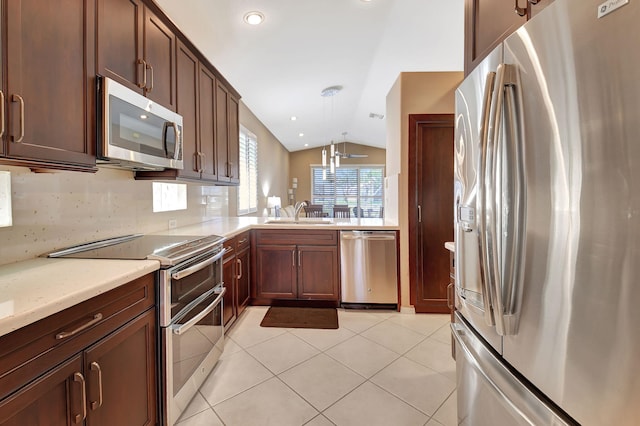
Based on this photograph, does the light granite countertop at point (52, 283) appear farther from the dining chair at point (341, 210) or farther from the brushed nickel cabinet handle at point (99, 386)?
the dining chair at point (341, 210)

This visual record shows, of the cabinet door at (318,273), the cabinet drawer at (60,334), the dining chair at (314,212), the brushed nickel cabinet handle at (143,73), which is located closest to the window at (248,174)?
the dining chair at (314,212)

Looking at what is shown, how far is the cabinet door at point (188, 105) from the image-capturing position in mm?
2104

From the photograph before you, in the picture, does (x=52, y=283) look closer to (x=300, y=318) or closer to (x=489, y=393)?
(x=489, y=393)

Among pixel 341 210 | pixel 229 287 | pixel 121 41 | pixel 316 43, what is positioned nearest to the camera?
pixel 121 41

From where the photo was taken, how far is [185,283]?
157 centimetres

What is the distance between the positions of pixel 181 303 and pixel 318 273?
172cm

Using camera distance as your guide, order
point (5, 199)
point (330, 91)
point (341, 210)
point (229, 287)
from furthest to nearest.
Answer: point (341, 210)
point (330, 91)
point (229, 287)
point (5, 199)

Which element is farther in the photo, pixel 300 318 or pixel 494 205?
pixel 300 318

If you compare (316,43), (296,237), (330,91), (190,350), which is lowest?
(190,350)

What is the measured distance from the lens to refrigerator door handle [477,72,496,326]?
0.86m

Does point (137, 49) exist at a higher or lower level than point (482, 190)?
higher

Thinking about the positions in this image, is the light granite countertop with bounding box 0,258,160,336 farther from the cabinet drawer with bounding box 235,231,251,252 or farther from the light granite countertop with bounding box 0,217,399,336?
the cabinet drawer with bounding box 235,231,251,252

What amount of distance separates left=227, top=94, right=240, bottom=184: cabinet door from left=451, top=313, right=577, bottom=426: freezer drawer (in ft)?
8.85

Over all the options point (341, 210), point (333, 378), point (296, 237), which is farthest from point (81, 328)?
point (341, 210)
